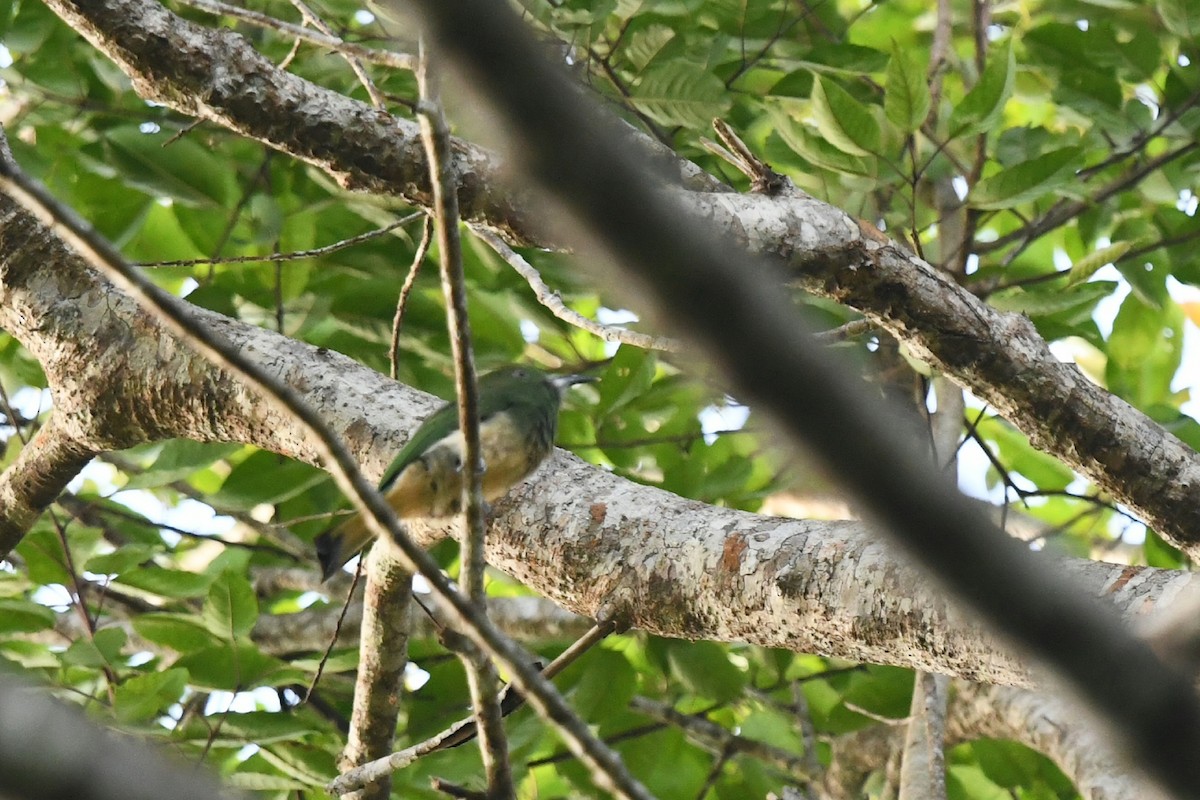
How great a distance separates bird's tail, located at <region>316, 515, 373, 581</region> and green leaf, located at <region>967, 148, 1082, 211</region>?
156cm

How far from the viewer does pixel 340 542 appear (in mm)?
2742

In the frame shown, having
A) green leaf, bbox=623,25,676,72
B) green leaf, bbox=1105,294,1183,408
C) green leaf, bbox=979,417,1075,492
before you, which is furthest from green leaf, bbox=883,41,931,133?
green leaf, bbox=979,417,1075,492

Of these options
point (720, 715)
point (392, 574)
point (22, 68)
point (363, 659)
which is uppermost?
point (22, 68)

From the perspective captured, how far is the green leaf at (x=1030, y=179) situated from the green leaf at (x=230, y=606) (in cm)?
194

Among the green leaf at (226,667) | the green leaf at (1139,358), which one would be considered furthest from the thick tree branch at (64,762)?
the green leaf at (1139,358)

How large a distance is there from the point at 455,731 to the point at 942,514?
1.63 metres

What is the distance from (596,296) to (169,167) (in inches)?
51.0

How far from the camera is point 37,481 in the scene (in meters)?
2.93

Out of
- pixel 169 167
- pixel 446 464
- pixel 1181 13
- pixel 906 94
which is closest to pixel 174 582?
pixel 446 464

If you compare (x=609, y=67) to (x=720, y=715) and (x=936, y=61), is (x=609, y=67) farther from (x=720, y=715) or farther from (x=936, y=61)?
(x=720, y=715)

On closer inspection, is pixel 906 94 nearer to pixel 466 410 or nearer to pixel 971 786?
pixel 466 410

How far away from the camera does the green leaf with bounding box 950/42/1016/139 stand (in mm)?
2750

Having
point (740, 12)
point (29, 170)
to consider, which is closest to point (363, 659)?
point (29, 170)

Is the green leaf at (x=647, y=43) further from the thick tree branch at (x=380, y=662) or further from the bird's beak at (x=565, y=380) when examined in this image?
the thick tree branch at (x=380, y=662)
